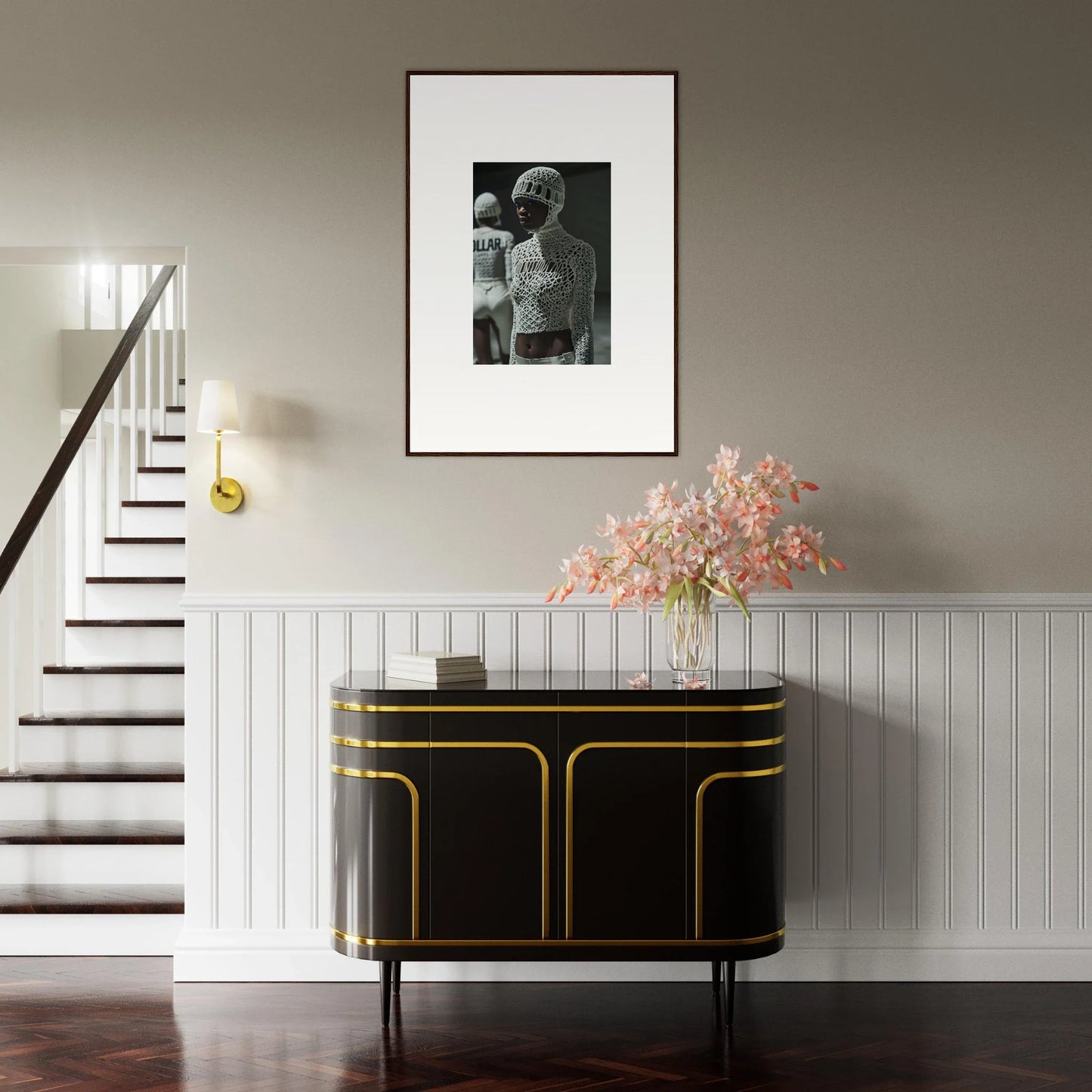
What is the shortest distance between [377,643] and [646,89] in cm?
189

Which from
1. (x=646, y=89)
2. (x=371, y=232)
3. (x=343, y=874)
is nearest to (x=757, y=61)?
(x=646, y=89)

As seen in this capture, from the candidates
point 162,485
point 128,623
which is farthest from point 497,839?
point 162,485

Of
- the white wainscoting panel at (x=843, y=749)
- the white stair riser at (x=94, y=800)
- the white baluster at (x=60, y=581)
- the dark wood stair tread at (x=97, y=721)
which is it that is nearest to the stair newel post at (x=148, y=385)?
the white baluster at (x=60, y=581)

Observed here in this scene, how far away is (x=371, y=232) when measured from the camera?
341cm

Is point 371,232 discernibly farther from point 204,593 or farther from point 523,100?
point 204,593

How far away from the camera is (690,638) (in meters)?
3.07

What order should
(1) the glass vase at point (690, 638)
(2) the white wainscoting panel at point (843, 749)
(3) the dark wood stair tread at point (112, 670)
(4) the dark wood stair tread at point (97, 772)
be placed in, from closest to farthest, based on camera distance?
(1) the glass vase at point (690, 638) → (2) the white wainscoting panel at point (843, 749) → (4) the dark wood stair tread at point (97, 772) → (3) the dark wood stair tread at point (112, 670)

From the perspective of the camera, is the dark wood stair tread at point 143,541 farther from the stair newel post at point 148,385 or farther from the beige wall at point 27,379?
the beige wall at point 27,379

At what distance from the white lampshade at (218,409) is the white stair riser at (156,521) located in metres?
1.88

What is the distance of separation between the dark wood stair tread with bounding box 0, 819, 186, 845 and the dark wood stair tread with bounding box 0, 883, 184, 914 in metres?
0.14

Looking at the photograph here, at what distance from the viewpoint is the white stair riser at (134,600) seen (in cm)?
463

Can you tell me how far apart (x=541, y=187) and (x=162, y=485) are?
2.69m

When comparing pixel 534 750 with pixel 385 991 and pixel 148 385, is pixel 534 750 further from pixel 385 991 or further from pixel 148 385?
pixel 148 385

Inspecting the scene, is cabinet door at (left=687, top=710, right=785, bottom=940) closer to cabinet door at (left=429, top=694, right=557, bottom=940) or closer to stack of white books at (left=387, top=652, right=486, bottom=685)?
cabinet door at (left=429, top=694, right=557, bottom=940)
